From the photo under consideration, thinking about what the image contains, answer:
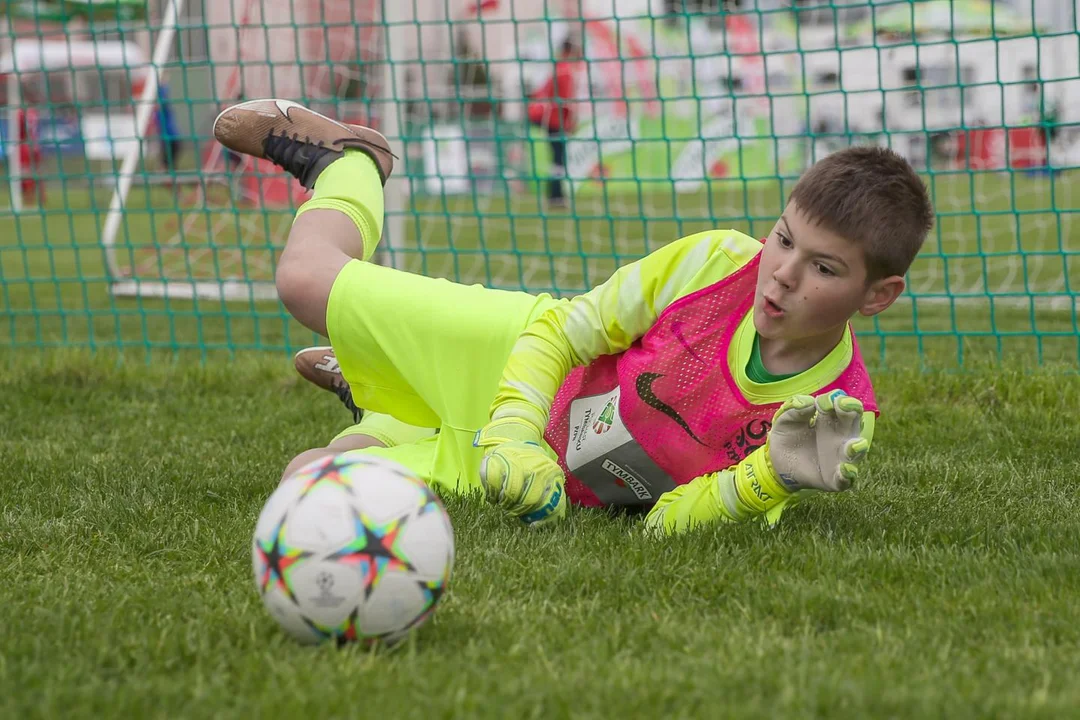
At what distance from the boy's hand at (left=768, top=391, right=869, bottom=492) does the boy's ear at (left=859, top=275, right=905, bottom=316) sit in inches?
9.5

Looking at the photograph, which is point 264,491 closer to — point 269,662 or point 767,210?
point 269,662

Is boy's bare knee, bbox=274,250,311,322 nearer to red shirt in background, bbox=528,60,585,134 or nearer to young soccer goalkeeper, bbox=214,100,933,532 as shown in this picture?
young soccer goalkeeper, bbox=214,100,933,532

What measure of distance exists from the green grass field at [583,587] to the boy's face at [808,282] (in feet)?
1.49

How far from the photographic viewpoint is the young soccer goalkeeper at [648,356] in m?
2.49

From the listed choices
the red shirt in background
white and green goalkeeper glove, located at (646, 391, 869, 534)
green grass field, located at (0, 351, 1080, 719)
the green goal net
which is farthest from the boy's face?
the red shirt in background

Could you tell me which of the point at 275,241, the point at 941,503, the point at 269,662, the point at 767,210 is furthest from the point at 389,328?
the point at 767,210

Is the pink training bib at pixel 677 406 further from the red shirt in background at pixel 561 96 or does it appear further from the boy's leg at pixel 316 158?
the red shirt in background at pixel 561 96

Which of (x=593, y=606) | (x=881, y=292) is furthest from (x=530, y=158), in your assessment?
(x=593, y=606)

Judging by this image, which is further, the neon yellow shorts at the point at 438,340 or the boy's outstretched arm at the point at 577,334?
the neon yellow shorts at the point at 438,340

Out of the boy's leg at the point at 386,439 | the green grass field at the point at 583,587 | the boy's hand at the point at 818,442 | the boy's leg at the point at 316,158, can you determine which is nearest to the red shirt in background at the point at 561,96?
the green grass field at the point at 583,587

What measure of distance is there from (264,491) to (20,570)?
2.42 feet

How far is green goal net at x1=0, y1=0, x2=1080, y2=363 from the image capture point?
520 centimetres

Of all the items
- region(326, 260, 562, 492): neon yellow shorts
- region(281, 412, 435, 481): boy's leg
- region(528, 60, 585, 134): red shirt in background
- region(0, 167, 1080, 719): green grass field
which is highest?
region(528, 60, 585, 134): red shirt in background

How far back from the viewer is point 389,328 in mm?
2932
